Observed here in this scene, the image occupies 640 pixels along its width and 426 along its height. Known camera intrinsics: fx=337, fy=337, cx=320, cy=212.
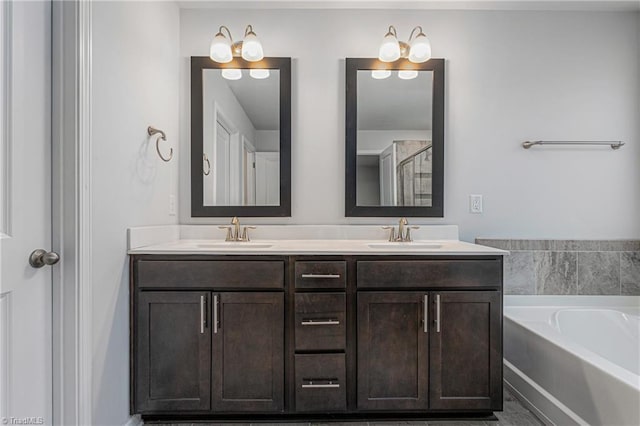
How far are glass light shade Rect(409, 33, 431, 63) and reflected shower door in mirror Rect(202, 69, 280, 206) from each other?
0.83 metres

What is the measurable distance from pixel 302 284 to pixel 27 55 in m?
1.29

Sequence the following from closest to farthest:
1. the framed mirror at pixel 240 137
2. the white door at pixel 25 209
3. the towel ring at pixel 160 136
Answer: the white door at pixel 25 209, the towel ring at pixel 160 136, the framed mirror at pixel 240 137

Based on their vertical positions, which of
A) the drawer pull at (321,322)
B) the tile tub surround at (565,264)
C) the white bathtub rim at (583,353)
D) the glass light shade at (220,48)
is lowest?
the white bathtub rim at (583,353)

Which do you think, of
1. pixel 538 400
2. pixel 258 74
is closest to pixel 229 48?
pixel 258 74

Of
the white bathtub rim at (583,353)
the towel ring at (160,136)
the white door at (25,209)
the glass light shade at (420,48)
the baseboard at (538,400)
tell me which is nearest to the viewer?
the white door at (25,209)

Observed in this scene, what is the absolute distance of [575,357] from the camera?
1.44 m

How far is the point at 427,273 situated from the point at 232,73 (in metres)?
1.63

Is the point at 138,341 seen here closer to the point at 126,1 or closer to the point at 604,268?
the point at 126,1

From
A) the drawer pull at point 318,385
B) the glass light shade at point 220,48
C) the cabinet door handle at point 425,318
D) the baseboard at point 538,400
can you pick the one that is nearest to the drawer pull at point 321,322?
the drawer pull at point 318,385

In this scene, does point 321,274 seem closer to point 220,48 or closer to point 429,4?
point 220,48

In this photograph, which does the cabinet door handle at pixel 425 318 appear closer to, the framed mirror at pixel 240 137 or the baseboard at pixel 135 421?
the framed mirror at pixel 240 137

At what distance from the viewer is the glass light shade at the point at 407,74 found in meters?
2.09

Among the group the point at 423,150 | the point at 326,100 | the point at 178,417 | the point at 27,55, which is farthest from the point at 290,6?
the point at 178,417

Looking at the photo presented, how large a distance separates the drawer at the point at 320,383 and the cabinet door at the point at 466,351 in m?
0.42
